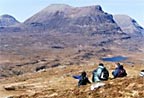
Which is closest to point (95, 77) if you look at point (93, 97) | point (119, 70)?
point (119, 70)

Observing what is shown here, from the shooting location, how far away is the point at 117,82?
2523 centimetres

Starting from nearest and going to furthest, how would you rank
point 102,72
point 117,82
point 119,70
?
1. point 117,82
2. point 102,72
3. point 119,70

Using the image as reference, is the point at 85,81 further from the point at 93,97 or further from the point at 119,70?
the point at 93,97

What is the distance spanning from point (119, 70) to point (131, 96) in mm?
9590

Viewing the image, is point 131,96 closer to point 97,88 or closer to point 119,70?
point 97,88

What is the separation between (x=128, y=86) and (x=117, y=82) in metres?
1.74

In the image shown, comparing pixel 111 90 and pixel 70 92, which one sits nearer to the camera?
pixel 111 90

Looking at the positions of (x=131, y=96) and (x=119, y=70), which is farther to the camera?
(x=119, y=70)

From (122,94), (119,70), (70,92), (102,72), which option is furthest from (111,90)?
(119,70)

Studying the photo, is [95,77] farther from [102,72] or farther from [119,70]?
[119,70]

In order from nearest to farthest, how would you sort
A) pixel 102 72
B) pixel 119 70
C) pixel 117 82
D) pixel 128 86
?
pixel 128 86
pixel 117 82
pixel 102 72
pixel 119 70

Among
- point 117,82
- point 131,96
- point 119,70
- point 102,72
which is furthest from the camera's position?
point 119,70

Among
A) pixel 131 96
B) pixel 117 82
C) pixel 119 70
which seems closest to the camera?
pixel 131 96

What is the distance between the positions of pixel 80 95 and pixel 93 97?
4.10 feet
